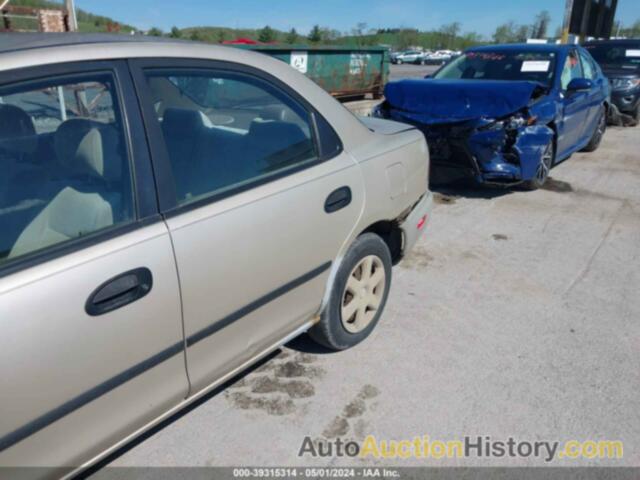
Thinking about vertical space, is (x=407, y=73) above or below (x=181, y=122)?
below

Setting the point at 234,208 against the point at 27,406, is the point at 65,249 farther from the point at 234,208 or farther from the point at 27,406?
the point at 234,208

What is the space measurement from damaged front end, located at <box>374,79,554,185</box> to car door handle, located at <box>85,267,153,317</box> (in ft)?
13.9

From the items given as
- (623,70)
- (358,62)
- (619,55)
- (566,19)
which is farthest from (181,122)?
(566,19)

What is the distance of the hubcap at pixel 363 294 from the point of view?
9.45ft

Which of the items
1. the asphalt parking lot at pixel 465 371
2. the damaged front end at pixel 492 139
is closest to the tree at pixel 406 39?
the damaged front end at pixel 492 139

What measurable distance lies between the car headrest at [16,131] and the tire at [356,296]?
150 cm

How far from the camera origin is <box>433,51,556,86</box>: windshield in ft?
20.4

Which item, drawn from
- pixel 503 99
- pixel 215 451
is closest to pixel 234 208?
pixel 215 451

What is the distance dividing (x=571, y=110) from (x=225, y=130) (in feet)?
17.5

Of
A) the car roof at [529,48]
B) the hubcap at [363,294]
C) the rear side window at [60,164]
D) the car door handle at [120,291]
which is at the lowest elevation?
the hubcap at [363,294]

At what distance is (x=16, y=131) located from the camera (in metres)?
1.80

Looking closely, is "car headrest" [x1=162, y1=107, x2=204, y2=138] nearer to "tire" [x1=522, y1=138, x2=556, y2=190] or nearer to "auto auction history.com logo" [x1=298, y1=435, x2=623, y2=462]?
"auto auction history.com logo" [x1=298, y1=435, x2=623, y2=462]

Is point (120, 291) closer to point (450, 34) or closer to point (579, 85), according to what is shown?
point (579, 85)

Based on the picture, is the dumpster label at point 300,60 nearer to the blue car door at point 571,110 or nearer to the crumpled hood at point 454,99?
the crumpled hood at point 454,99
